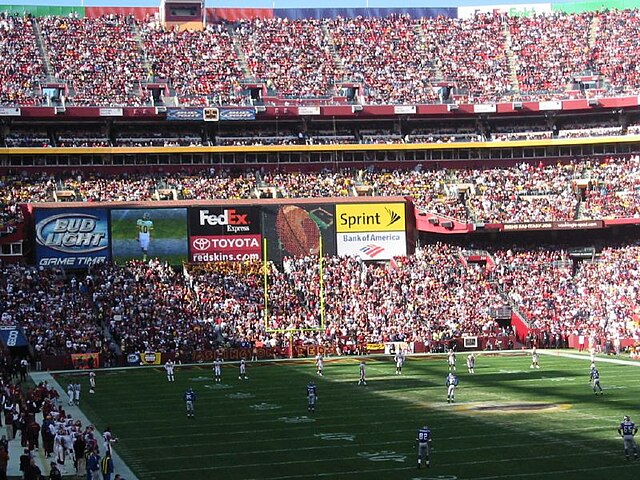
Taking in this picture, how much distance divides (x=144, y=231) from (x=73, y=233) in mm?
3734

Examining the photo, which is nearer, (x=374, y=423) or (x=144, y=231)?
(x=374, y=423)

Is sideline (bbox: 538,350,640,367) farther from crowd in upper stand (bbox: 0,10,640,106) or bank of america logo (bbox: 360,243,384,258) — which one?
crowd in upper stand (bbox: 0,10,640,106)

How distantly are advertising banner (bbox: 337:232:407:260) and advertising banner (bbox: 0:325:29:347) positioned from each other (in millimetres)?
19396

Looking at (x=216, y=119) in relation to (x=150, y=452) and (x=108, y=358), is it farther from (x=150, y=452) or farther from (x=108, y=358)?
(x=150, y=452)

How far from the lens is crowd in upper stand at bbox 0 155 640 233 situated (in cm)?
5928

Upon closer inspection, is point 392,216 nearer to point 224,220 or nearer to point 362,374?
point 224,220

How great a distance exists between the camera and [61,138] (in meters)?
61.9

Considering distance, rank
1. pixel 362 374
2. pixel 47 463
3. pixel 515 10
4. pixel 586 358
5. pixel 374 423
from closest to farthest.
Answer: pixel 47 463 → pixel 374 423 → pixel 362 374 → pixel 586 358 → pixel 515 10

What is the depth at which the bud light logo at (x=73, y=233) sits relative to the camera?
181ft

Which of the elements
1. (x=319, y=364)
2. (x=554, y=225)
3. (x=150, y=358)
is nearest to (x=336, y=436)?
(x=319, y=364)

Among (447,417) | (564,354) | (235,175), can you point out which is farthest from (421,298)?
(447,417)

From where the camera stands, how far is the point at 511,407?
30.4 meters

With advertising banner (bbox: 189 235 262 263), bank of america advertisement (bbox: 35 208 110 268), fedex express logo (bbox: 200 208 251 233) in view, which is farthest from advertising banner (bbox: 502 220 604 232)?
bank of america advertisement (bbox: 35 208 110 268)

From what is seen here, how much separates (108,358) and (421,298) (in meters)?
16.5
